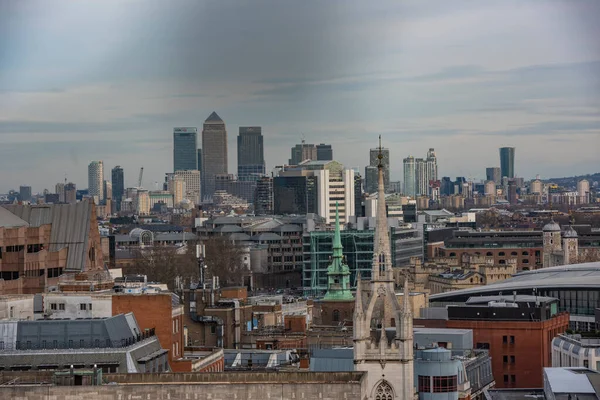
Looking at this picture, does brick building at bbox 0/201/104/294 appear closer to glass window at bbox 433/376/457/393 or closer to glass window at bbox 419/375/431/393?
glass window at bbox 419/375/431/393

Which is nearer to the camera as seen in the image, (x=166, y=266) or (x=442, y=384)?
(x=442, y=384)

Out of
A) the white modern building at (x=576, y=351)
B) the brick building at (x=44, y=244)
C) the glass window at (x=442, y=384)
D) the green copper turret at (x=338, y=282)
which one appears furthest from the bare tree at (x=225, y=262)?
the glass window at (x=442, y=384)

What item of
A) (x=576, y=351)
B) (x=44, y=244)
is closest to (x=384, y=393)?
(x=576, y=351)

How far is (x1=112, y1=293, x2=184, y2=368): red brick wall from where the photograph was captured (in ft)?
237

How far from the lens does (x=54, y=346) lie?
209 ft

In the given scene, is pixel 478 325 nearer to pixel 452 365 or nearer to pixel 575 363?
pixel 575 363

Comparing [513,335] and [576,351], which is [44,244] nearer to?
[513,335]

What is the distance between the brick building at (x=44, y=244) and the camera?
93.8 m

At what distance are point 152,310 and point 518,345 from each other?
28.1 m

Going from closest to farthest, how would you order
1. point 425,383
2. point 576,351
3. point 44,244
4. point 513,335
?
1. point 425,383
2. point 576,351
3. point 513,335
4. point 44,244

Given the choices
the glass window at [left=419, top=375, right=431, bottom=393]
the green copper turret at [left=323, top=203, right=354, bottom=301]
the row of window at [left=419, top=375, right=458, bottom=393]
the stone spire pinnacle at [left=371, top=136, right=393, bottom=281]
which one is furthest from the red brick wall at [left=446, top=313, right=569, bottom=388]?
the stone spire pinnacle at [left=371, top=136, right=393, bottom=281]

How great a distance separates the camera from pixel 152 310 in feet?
239

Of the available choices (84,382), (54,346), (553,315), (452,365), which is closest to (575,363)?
(452,365)

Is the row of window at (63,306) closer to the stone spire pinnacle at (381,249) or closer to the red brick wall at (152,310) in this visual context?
the red brick wall at (152,310)
